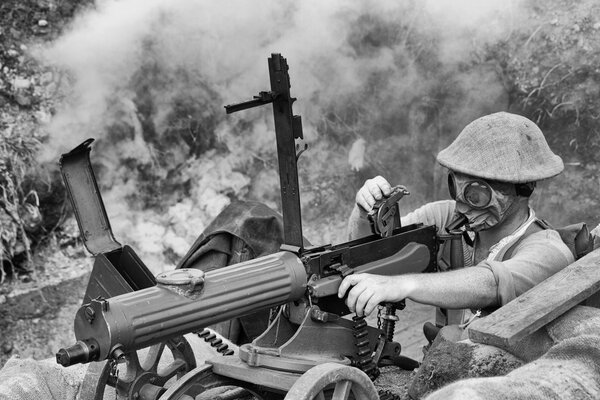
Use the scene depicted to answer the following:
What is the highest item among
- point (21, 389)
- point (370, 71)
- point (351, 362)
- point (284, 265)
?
point (370, 71)

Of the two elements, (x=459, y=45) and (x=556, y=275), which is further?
(x=459, y=45)

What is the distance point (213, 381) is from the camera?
120 inches

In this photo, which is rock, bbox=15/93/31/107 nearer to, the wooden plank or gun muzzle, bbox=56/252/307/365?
gun muzzle, bbox=56/252/307/365

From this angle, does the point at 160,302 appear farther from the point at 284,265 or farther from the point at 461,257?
the point at 461,257

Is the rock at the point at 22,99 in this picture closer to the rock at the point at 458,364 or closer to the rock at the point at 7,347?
the rock at the point at 7,347

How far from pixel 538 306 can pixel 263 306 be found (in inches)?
37.9

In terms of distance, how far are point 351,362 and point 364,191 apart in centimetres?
74

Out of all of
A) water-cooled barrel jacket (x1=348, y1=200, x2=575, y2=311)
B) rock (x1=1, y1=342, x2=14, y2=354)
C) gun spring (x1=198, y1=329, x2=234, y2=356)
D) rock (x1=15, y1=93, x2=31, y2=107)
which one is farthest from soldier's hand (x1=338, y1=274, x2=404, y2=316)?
rock (x1=15, y1=93, x2=31, y2=107)

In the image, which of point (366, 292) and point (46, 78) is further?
point (46, 78)

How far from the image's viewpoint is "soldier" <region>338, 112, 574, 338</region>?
10.8 ft

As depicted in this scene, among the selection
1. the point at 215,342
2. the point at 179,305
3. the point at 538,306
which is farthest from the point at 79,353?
the point at 538,306

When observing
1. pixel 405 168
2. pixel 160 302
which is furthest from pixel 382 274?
pixel 405 168

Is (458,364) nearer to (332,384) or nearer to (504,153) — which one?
(332,384)

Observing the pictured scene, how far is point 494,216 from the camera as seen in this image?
12.0 feet
